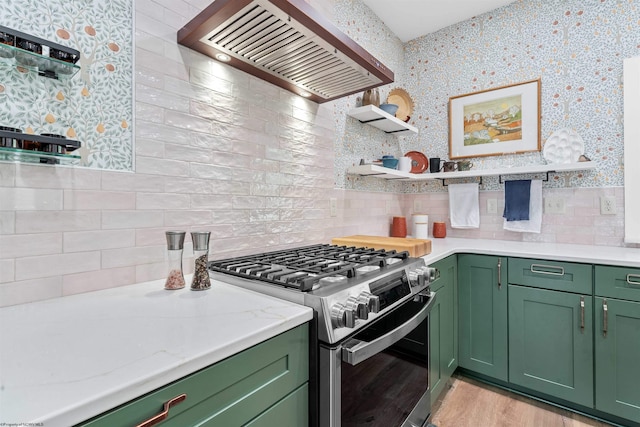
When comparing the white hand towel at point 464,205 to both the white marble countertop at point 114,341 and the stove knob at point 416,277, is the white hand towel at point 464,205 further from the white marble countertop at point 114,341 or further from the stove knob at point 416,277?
the white marble countertop at point 114,341

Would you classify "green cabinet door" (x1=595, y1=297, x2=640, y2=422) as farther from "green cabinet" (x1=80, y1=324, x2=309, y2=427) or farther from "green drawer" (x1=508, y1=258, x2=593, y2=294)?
"green cabinet" (x1=80, y1=324, x2=309, y2=427)

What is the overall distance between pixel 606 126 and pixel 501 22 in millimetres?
1171

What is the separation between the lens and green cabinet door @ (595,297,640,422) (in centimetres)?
157

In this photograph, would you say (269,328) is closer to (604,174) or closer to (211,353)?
(211,353)

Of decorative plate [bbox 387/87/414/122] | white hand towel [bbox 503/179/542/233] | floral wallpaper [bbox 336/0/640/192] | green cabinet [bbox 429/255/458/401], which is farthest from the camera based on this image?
decorative plate [bbox 387/87/414/122]

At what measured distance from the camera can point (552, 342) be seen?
178 cm

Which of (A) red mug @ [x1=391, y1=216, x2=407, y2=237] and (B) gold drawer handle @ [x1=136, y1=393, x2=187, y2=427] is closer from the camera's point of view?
(B) gold drawer handle @ [x1=136, y1=393, x2=187, y2=427]

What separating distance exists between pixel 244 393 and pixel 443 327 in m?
1.47

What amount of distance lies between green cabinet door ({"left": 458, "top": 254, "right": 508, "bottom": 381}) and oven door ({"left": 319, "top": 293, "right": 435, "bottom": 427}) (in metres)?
0.69

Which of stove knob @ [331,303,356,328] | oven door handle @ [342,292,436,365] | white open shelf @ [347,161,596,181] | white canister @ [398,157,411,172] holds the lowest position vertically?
oven door handle @ [342,292,436,365]

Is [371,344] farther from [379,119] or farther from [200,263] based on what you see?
[379,119]

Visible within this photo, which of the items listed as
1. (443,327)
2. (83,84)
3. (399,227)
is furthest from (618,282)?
(83,84)

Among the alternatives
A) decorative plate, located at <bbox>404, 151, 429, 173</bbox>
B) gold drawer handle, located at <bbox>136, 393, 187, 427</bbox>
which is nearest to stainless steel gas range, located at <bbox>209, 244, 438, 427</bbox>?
gold drawer handle, located at <bbox>136, 393, 187, 427</bbox>

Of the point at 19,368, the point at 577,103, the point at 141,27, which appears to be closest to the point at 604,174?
the point at 577,103
